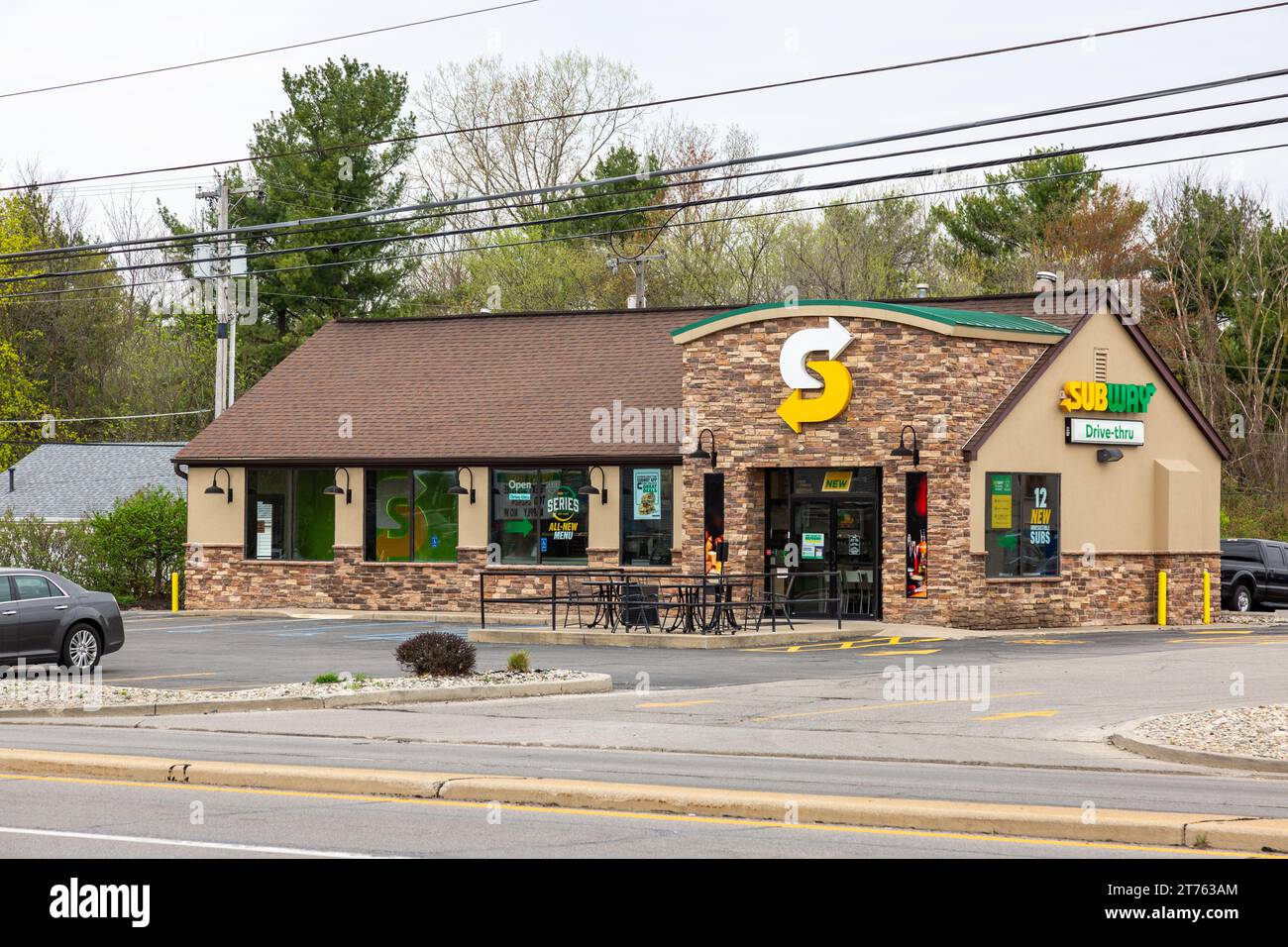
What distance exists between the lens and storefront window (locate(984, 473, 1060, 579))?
32.2 meters

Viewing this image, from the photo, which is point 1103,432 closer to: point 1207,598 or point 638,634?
point 1207,598

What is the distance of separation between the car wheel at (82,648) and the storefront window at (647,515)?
1425cm

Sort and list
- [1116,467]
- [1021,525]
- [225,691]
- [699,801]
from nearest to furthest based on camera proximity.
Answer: [699,801], [225,691], [1021,525], [1116,467]

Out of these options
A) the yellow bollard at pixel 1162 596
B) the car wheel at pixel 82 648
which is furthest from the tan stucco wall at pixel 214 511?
the yellow bollard at pixel 1162 596

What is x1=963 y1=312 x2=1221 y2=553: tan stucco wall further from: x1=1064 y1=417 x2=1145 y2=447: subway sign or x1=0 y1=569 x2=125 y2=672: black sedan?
x1=0 y1=569 x2=125 y2=672: black sedan

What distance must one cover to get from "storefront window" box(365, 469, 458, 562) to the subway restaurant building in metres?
0.06

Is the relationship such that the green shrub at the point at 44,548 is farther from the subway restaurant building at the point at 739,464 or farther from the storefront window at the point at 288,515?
the storefront window at the point at 288,515

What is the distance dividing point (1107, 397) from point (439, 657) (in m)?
17.9

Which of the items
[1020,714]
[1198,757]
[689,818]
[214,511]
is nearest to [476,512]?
[214,511]

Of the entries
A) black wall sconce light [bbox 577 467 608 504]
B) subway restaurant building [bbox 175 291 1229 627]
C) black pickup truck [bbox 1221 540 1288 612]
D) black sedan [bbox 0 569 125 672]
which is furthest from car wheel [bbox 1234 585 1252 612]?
black sedan [bbox 0 569 125 672]

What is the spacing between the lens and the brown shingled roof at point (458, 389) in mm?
37000

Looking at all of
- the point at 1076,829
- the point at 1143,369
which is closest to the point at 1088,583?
the point at 1143,369

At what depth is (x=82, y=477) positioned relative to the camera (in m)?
51.9

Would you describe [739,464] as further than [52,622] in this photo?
Yes
